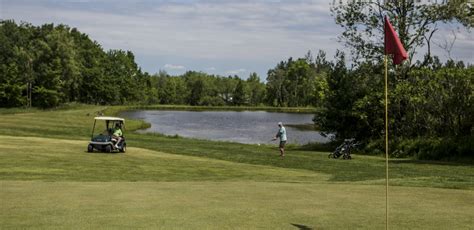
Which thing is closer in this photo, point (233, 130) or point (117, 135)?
point (117, 135)

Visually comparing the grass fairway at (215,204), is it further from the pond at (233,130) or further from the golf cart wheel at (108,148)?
the pond at (233,130)

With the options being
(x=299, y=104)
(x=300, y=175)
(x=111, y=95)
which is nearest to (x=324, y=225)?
(x=300, y=175)

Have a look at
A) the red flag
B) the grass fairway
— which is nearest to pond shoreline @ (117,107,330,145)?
the grass fairway

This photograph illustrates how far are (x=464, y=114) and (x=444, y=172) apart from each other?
11.9m

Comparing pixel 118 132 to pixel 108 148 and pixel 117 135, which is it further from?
pixel 108 148

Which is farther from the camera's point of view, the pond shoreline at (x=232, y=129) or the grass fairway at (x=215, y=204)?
the pond shoreline at (x=232, y=129)

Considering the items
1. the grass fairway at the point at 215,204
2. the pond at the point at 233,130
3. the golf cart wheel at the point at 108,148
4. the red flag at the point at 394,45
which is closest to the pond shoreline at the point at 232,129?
the pond at the point at 233,130

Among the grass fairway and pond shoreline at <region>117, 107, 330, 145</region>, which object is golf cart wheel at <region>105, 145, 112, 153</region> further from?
pond shoreline at <region>117, 107, 330, 145</region>

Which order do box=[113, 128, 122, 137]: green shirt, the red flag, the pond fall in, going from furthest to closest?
1. the pond
2. box=[113, 128, 122, 137]: green shirt
3. the red flag

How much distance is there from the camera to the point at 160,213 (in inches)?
421

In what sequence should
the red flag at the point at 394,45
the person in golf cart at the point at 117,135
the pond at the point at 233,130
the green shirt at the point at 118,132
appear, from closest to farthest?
the red flag at the point at 394,45, the person in golf cart at the point at 117,135, the green shirt at the point at 118,132, the pond at the point at 233,130

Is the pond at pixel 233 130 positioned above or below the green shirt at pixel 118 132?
below

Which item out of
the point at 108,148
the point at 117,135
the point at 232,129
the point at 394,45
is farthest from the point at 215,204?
the point at 232,129

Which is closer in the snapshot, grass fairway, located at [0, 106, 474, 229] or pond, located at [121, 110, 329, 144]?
grass fairway, located at [0, 106, 474, 229]
